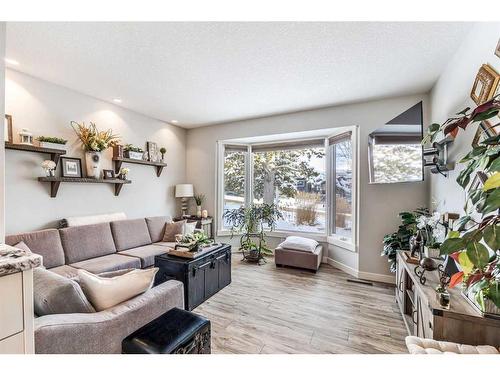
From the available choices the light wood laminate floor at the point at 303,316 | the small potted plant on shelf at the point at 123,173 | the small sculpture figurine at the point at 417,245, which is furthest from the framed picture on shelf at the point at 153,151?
the small sculpture figurine at the point at 417,245

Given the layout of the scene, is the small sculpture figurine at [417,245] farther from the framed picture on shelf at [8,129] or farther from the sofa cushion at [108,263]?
the framed picture on shelf at [8,129]

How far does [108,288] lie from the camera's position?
1300 millimetres

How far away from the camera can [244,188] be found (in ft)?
16.0

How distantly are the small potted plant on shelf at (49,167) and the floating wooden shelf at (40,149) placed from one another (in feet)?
0.40

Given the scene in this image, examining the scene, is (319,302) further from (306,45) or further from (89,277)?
(306,45)

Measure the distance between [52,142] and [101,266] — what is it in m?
1.65

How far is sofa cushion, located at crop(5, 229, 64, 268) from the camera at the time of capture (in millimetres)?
2371

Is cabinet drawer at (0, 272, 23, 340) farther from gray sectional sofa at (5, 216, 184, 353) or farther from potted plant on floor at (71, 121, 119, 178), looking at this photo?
potted plant on floor at (71, 121, 119, 178)

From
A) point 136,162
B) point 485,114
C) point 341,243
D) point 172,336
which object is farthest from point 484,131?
point 136,162

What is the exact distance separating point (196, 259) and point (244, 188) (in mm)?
2480

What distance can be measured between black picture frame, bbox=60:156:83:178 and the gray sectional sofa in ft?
2.47

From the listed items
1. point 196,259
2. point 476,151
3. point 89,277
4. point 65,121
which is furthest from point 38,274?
point 65,121

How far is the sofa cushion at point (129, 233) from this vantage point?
324 cm

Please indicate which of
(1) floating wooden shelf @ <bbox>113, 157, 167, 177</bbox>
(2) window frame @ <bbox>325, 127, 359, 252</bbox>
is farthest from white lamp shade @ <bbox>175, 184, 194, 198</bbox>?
(2) window frame @ <bbox>325, 127, 359, 252</bbox>
